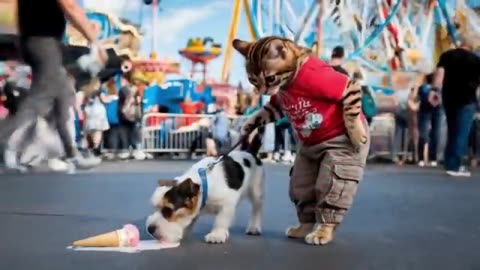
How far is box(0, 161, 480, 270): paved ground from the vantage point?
2055 mm

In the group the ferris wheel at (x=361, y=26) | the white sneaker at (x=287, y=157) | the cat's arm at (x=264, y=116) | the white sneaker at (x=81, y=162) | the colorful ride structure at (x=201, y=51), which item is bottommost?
the white sneaker at (x=287, y=157)

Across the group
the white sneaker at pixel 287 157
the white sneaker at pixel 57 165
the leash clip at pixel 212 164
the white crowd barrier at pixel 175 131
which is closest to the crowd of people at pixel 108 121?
the white crowd barrier at pixel 175 131

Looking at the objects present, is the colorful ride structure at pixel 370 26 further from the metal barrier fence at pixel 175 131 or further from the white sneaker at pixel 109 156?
the white sneaker at pixel 109 156

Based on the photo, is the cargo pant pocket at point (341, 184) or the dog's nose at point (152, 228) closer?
the dog's nose at point (152, 228)

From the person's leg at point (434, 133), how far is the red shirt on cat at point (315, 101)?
5.64 m

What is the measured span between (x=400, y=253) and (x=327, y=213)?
30 cm

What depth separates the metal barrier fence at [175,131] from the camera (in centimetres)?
912

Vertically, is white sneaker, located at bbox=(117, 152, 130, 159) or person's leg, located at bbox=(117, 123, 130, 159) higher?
person's leg, located at bbox=(117, 123, 130, 159)

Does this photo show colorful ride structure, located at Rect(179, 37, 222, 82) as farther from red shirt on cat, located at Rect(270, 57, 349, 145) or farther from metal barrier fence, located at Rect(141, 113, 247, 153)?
red shirt on cat, located at Rect(270, 57, 349, 145)

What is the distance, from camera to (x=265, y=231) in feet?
8.80

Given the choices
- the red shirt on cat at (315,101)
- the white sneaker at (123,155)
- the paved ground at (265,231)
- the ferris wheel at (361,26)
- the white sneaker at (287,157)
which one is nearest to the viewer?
the paved ground at (265,231)

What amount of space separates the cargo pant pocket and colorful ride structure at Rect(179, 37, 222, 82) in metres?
7.18

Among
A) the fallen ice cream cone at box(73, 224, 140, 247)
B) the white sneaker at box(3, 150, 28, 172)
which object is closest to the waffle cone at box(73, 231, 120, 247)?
the fallen ice cream cone at box(73, 224, 140, 247)

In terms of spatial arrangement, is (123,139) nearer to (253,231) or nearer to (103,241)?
(253,231)
